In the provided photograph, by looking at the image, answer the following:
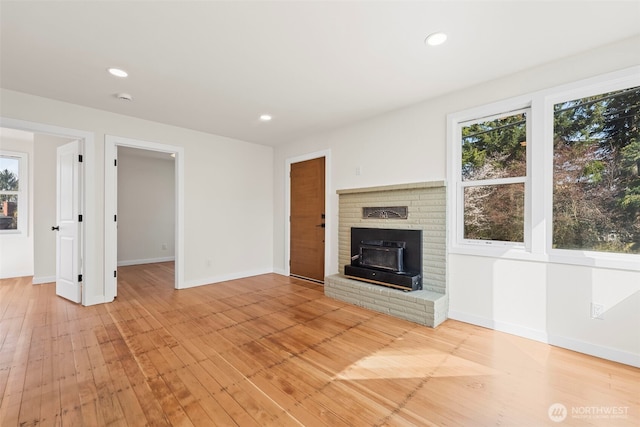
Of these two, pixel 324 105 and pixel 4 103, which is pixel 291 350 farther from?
pixel 4 103

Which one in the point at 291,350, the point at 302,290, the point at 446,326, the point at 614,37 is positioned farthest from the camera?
the point at 302,290

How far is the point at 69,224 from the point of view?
3.56 metres

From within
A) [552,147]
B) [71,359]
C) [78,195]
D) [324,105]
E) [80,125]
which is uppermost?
[324,105]

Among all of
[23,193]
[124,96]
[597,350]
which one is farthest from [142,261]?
[597,350]

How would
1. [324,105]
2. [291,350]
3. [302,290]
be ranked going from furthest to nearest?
[302,290]
[324,105]
[291,350]

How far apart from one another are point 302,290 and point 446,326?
6.69ft

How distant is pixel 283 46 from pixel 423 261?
8.58 ft

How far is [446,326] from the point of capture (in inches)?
110

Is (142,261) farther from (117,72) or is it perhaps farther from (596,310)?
(596,310)

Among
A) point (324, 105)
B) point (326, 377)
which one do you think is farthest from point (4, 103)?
point (326, 377)

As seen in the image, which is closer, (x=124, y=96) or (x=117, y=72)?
(x=117, y=72)

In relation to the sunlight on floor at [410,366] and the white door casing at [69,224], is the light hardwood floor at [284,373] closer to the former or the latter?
the sunlight on floor at [410,366]

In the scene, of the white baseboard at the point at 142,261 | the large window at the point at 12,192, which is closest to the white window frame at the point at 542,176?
the white baseboard at the point at 142,261
